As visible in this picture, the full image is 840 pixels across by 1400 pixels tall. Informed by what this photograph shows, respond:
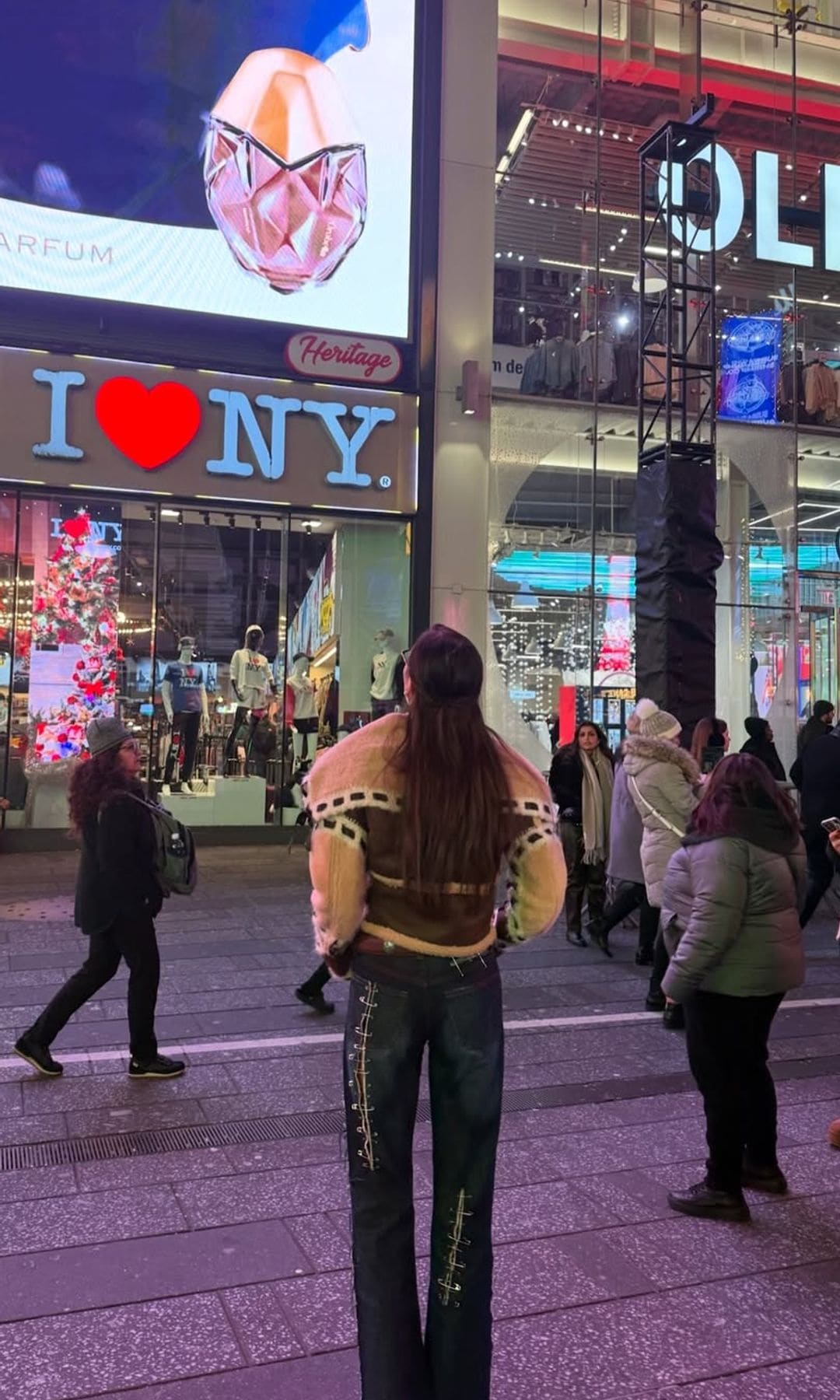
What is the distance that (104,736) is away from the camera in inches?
199

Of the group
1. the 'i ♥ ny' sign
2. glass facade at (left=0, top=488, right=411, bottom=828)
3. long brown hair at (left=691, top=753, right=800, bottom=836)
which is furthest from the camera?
glass facade at (left=0, top=488, right=411, bottom=828)

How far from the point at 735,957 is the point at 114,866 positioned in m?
2.82

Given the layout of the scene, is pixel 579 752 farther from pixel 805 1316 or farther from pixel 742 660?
pixel 742 660

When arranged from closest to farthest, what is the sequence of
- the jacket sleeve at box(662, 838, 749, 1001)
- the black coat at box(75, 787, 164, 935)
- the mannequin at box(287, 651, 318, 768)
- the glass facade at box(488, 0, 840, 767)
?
the jacket sleeve at box(662, 838, 749, 1001)
the black coat at box(75, 787, 164, 935)
the mannequin at box(287, 651, 318, 768)
the glass facade at box(488, 0, 840, 767)

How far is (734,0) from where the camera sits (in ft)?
52.6

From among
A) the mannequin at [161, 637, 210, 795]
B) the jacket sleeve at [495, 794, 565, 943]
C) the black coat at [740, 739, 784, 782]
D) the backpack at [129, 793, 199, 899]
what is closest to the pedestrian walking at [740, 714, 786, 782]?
the black coat at [740, 739, 784, 782]

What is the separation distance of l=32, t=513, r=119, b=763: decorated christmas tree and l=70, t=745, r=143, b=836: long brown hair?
8468 mm

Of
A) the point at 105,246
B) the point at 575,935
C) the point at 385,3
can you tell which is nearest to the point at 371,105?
the point at 385,3

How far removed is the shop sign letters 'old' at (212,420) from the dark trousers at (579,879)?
6.91m

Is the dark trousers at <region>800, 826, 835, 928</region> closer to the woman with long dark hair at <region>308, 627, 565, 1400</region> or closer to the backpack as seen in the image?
the backpack

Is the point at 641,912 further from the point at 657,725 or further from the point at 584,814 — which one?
the point at 657,725

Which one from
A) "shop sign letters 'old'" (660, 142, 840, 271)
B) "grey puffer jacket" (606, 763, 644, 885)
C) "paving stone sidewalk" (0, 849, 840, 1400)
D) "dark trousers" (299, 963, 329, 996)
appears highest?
"shop sign letters 'old'" (660, 142, 840, 271)

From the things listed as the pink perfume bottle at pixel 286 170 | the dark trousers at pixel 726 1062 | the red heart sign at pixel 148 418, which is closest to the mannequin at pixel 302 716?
the red heart sign at pixel 148 418

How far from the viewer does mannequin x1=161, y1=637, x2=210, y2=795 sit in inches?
536
